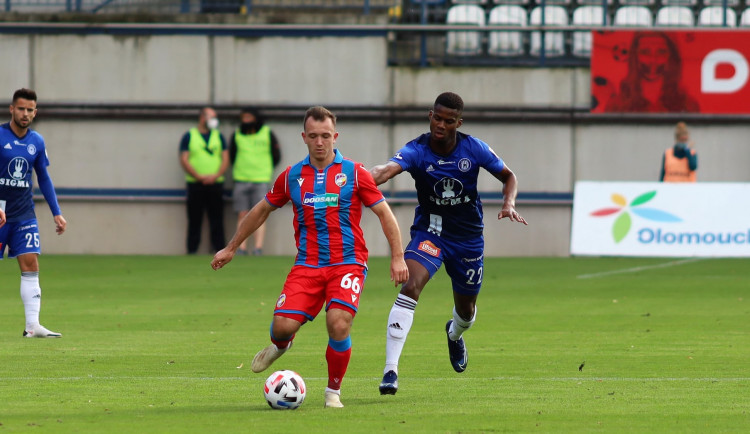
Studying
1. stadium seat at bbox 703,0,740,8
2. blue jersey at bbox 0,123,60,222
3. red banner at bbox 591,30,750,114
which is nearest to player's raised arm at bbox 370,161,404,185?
blue jersey at bbox 0,123,60,222

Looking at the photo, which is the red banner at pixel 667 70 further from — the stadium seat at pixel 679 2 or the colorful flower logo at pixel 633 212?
the colorful flower logo at pixel 633 212

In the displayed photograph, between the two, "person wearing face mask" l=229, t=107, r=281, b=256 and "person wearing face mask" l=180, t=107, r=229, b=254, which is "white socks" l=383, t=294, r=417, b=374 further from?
"person wearing face mask" l=180, t=107, r=229, b=254

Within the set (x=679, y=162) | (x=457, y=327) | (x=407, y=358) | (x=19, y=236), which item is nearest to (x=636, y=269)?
(x=679, y=162)

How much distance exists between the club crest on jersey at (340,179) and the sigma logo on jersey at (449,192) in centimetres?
135

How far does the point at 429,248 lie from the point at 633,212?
1196cm

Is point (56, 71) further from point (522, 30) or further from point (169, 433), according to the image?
point (169, 433)

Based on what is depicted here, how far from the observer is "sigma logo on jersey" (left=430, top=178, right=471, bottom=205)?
884cm

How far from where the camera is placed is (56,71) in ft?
75.2

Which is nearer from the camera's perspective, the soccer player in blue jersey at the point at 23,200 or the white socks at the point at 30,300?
the soccer player in blue jersey at the point at 23,200

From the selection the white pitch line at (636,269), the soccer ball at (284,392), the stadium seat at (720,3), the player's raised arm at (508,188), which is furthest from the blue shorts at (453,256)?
the stadium seat at (720,3)

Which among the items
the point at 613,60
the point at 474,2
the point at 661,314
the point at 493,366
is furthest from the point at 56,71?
the point at 493,366

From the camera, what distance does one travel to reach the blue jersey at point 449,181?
28.8 feet

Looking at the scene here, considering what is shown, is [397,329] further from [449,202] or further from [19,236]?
[19,236]

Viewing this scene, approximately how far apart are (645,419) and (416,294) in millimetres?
2029
